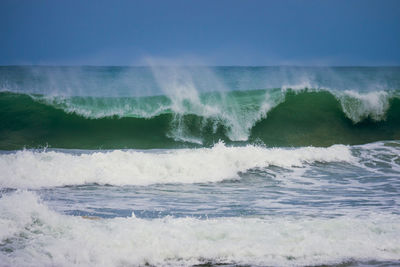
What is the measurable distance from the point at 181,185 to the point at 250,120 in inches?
295

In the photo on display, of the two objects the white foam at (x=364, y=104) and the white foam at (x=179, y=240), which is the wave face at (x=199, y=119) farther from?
the white foam at (x=179, y=240)

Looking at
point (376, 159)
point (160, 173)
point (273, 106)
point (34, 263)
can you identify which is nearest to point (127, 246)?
point (34, 263)

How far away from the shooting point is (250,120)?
16.0 meters

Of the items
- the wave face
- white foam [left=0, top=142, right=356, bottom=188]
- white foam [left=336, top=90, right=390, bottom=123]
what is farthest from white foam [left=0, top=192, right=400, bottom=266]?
white foam [left=336, top=90, right=390, bottom=123]

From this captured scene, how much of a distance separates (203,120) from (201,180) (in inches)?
256

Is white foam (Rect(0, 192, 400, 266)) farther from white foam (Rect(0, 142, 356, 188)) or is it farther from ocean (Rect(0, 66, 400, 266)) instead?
white foam (Rect(0, 142, 356, 188))

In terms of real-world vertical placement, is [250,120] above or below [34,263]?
above

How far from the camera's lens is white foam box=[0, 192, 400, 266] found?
4.17m

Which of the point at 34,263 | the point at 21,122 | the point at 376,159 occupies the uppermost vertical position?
the point at 21,122

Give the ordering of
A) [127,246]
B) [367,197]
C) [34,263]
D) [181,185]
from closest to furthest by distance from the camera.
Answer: [34,263] < [127,246] < [367,197] < [181,185]

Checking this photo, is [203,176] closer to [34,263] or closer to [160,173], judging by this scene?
[160,173]

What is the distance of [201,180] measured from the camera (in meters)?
9.34

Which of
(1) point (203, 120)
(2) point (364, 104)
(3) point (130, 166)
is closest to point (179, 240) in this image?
(3) point (130, 166)

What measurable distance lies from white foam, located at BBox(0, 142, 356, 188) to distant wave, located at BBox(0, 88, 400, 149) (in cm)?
381
